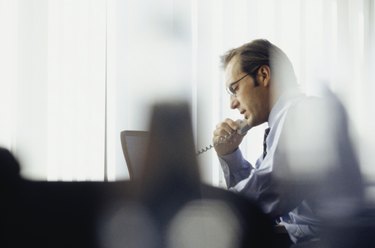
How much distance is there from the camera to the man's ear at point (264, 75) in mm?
1460

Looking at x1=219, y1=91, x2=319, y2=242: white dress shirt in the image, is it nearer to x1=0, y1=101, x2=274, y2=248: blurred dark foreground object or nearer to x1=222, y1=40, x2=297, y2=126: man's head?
x1=222, y1=40, x2=297, y2=126: man's head

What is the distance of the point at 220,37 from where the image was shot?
119 inches

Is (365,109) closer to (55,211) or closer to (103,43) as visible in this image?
(103,43)

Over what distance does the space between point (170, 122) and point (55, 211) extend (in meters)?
0.17

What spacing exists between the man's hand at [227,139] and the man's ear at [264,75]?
0.64ft

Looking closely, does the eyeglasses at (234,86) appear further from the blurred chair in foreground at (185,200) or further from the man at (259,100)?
the blurred chair in foreground at (185,200)

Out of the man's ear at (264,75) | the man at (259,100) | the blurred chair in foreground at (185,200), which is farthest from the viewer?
the man's ear at (264,75)

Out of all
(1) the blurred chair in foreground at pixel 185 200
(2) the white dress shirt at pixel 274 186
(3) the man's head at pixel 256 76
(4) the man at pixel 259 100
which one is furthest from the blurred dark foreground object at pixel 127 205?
(3) the man's head at pixel 256 76

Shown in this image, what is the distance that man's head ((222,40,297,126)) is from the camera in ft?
4.82

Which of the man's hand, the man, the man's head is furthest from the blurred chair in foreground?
the man's hand

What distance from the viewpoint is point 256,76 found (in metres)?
1.48

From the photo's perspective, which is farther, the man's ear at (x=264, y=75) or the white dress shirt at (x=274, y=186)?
the man's ear at (x=264, y=75)

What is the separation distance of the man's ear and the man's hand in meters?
0.19

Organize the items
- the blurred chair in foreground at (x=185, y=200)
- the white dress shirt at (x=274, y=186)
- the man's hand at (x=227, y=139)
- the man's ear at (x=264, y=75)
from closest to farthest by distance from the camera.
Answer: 1. the blurred chair in foreground at (x=185, y=200)
2. the white dress shirt at (x=274, y=186)
3. the man's ear at (x=264, y=75)
4. the man's hand at (x=227, y=139)
